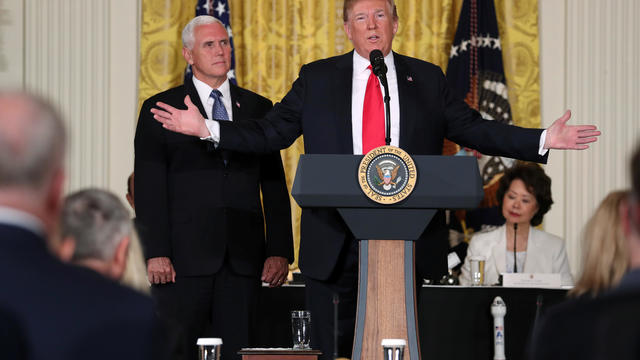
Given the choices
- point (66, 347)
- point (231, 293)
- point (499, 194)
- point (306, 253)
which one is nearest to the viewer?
point (66, 347)

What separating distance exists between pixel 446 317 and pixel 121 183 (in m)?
3.22

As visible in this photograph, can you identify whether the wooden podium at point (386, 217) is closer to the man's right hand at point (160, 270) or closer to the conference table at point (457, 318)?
the man's right hand at point (160, 270)

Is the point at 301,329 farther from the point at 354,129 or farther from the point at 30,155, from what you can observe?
the point at 30,155

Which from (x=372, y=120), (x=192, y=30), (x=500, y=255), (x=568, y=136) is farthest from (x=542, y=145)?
(x=500, y=255)

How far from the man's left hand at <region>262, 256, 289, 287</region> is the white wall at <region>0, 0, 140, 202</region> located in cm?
300

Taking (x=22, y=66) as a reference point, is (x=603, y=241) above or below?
below

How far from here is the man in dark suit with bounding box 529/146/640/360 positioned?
1406mm

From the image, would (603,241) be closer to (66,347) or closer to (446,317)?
(66,347)

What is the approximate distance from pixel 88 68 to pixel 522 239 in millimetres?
3422

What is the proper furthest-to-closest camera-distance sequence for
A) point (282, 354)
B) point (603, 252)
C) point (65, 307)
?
point (282, 354) → point (603, 252) → point (65, 307)

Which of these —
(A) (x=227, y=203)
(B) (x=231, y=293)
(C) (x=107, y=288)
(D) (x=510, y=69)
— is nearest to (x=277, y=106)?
(A) (x=227, y=203)

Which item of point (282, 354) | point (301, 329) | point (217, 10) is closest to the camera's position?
point (282, 354)

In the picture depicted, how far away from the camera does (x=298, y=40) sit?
7.11 meters

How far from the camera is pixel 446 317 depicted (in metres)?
4.59
